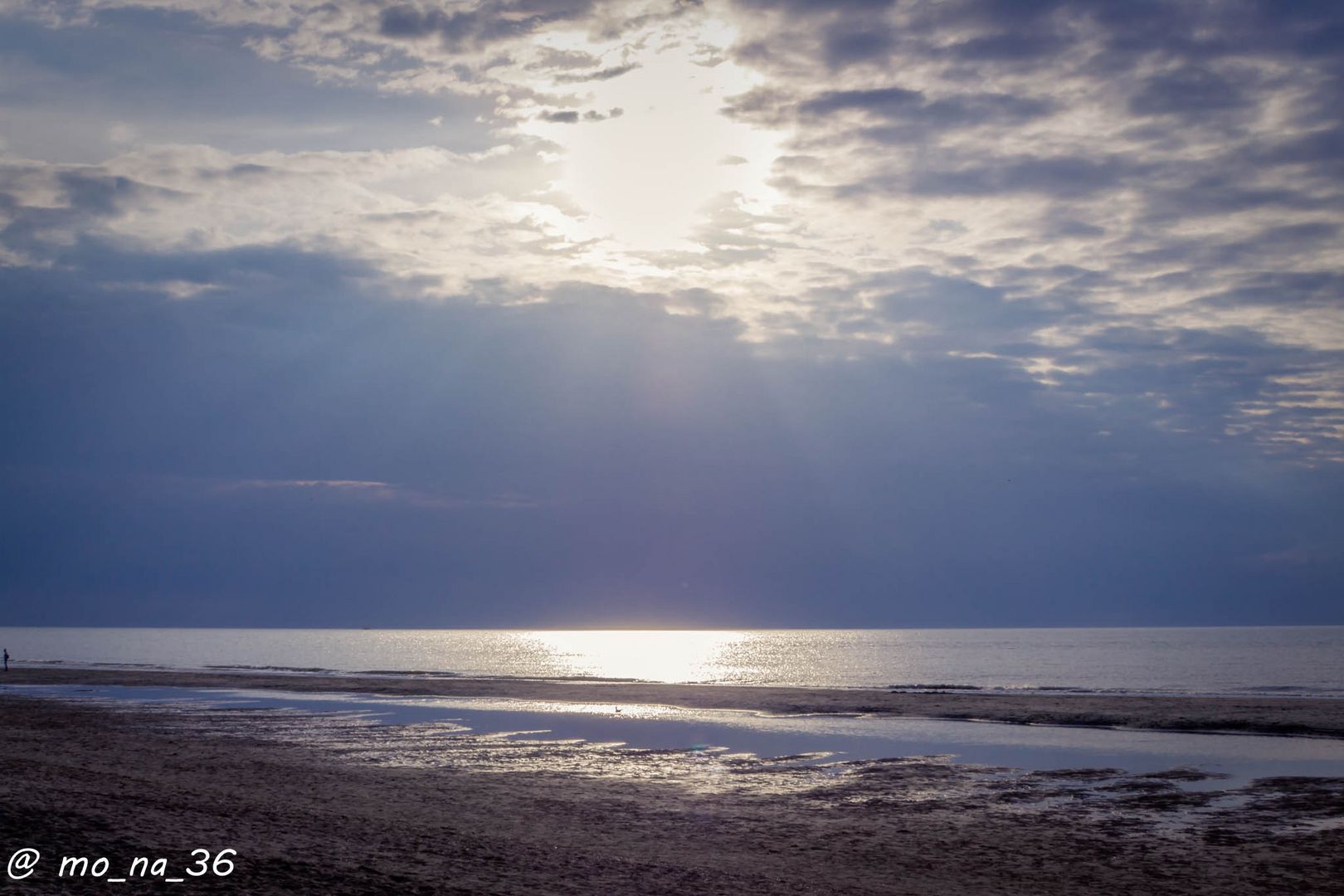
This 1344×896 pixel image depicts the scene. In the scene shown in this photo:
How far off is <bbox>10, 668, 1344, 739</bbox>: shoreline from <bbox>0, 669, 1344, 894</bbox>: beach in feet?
50.8

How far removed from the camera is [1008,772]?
27.2 meters

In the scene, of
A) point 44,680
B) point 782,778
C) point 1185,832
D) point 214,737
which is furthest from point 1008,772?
point 44,680

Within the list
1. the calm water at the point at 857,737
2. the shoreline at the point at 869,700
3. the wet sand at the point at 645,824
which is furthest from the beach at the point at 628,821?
the shoreline at the point at 869,700

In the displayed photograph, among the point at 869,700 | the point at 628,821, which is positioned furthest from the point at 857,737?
the point at 628,821

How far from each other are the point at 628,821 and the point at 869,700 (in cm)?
3574

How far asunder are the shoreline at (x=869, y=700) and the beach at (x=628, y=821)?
15.5 meters

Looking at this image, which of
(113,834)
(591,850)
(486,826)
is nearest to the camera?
(113,834)

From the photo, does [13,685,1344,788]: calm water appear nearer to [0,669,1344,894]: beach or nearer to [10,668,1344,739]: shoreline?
[0,669,1344,894]: beach

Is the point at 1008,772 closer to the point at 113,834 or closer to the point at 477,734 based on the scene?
the point at 477,734

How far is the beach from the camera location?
47.6ft

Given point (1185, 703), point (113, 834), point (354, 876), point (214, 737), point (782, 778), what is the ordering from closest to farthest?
point (354, 876) → point (113, 834) → point (782, 778) → point (214, 737) → point (1185, 703)

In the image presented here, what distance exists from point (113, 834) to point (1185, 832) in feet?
60.6

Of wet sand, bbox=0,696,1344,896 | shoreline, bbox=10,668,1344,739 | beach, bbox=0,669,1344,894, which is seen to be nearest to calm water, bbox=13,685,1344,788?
beach, bbox=0,669,1344,894

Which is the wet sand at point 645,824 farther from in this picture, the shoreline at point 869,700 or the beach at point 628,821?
the shoreline at point 869,700
